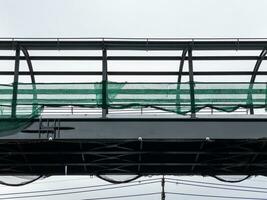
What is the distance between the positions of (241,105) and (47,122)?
21.2 ft

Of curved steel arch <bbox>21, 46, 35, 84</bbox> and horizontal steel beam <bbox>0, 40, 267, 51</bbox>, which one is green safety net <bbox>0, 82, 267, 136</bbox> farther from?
horizontal steel beam <bbox>0, 40, 267, 51</bbox>

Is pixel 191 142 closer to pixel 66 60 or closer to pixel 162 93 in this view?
pixel 162 93

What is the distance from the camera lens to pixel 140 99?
18.8 meters

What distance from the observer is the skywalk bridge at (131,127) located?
1786 centimetres

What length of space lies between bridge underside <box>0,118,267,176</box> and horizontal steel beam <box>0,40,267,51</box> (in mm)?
3909

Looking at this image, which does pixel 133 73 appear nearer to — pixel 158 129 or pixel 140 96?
pixel 140 96

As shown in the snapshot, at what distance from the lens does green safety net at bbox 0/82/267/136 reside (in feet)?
61.0

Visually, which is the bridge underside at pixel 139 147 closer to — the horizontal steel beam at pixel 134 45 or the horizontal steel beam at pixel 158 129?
the horizontal steel beam at pixel 158 129

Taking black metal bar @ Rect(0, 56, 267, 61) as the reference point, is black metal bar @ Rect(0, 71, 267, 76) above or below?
below

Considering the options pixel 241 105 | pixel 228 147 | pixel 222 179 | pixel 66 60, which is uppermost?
pixel 66 60

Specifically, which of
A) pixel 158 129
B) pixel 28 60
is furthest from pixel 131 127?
pixel 28 60

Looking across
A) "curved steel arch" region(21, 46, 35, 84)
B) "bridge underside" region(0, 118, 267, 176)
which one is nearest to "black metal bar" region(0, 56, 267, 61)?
"curved steel arch" region(21, 46, 35, 84)

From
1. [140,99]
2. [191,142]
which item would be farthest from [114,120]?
[191,142]

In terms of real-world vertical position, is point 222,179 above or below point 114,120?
below
